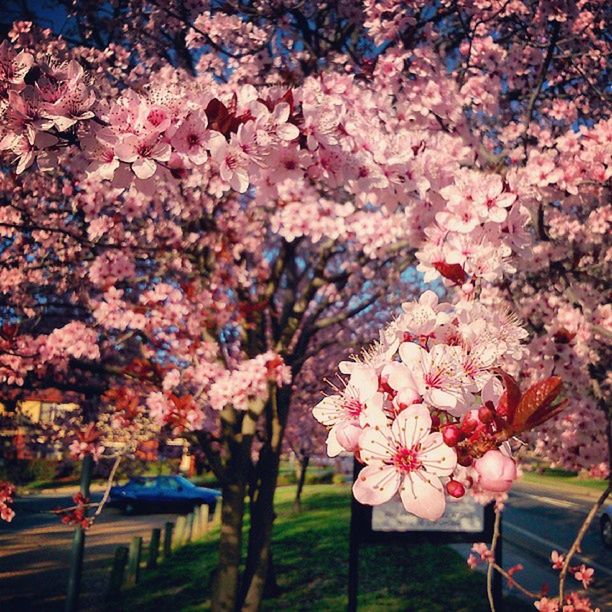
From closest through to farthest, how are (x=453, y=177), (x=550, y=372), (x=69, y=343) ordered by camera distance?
1. (x=453, y=177)
2. (x=550, y=372)
3. (x=69, y=343)

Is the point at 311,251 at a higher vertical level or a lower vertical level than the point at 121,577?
higher

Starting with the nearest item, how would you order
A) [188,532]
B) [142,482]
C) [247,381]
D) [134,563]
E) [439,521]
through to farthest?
[247,381] < [439,521] < [134,563] < [188,532] < [142,482]

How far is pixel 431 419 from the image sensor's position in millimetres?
1448

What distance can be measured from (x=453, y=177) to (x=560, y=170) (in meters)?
0.94

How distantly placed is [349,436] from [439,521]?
521 centimetres

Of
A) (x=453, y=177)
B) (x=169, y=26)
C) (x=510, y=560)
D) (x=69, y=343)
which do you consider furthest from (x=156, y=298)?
(x=510, y=560)

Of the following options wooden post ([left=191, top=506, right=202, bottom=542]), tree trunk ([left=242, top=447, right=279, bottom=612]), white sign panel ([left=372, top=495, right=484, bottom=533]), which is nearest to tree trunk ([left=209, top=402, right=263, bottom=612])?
tree trunk ([left=242, top=447, right=279, bottom=612])

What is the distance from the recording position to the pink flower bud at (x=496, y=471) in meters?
1.33

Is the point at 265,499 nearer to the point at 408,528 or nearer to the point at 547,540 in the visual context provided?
the point at 408,528

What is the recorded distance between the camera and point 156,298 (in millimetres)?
5961

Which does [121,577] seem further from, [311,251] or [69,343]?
[311,251]

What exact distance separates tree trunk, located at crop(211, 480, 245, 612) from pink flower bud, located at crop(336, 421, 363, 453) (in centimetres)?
508

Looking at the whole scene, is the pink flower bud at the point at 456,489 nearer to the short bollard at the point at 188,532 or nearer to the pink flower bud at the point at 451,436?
the pink flower bud at the point at 451,436

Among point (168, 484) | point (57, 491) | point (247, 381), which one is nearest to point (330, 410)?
point (247, 381)
